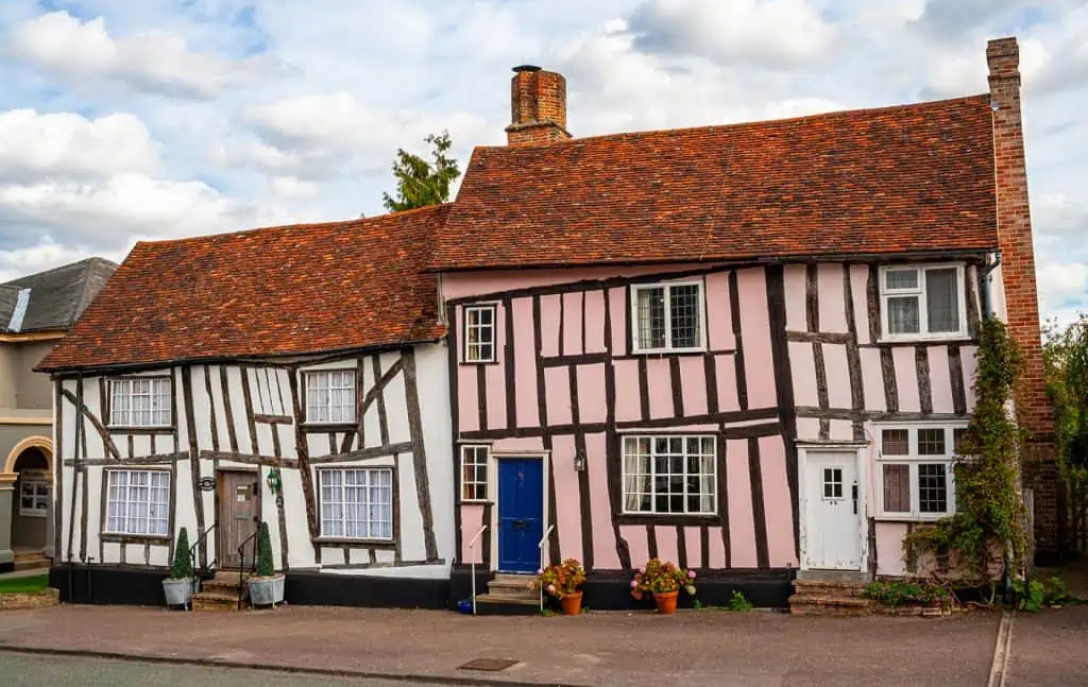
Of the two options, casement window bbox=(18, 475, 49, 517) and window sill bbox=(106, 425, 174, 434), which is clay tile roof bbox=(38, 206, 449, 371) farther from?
casement window bbox=(18, 475, 49, 517)

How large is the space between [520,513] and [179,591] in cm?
716

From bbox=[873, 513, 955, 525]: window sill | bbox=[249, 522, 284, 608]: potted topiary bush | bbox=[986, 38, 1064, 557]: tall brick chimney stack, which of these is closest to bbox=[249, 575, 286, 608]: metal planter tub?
bbox=[249, 522, 284, 608]: potted topiary bush

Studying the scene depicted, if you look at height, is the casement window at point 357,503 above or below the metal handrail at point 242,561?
above

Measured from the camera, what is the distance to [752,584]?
57.6 feet

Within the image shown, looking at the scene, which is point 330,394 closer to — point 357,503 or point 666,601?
point 357,503

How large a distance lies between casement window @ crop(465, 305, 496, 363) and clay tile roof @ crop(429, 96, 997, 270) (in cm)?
90

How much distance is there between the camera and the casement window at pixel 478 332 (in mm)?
19422

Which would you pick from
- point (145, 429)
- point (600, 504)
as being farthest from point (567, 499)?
point (145, 429)

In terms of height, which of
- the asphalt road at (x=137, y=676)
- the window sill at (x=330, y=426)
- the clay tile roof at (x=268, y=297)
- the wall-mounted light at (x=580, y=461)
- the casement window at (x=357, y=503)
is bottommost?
the asphalt road at (x=137, y=676)

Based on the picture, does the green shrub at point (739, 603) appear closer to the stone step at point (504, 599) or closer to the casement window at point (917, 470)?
the casement window at point (917, 470)

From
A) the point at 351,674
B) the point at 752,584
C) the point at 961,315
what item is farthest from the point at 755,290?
the point at 351,674

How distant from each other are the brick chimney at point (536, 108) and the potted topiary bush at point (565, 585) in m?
9.19

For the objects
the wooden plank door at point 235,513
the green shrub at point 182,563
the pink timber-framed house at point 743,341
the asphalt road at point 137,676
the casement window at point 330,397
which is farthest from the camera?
the wooden plank door at point 235,513

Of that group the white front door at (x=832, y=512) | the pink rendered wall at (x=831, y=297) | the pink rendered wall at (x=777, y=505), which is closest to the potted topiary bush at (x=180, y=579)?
the pink rendered wall at (x=777, y=505)
